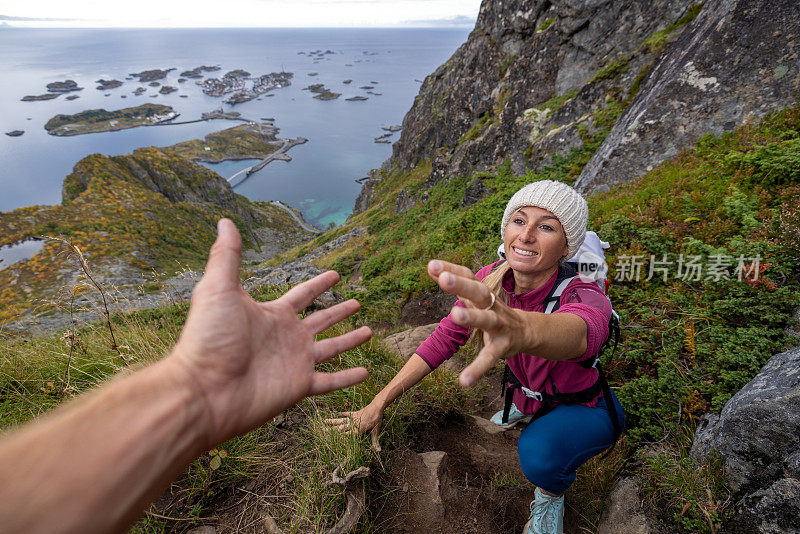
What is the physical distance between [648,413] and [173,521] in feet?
13.8

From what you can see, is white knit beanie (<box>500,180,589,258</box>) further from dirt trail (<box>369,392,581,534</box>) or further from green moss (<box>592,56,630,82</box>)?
green moss (<box>592,56,630,82</box>)

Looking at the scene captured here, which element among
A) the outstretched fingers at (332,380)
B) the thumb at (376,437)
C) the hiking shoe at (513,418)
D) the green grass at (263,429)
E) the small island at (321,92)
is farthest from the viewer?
the small island at (321,92)

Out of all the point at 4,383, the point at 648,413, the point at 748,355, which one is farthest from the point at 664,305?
the point at 4,383

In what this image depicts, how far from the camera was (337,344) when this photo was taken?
86.0 inches

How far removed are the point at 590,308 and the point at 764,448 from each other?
1.59 m

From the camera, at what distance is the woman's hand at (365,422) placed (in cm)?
280

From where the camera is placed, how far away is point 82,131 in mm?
123000

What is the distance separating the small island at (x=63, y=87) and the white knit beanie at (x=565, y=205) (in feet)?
856

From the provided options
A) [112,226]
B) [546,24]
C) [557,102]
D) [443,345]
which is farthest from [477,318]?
[112,226]

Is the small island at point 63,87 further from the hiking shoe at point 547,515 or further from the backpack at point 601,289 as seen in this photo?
the hiking shoe at point 547,515

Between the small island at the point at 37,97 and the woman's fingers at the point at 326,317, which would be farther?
the small island at the point at 37,97

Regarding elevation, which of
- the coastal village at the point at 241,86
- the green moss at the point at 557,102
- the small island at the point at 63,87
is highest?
the green moss at the point at 557,102

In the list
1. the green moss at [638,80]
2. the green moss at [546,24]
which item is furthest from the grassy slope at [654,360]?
the green moss at [546,24]

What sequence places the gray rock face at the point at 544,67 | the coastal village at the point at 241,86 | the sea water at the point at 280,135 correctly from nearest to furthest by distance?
1. the gray rock face at the point at 544,67
2. the sea water at the point at 280,135
3. the coastal village at the point at 241,86
